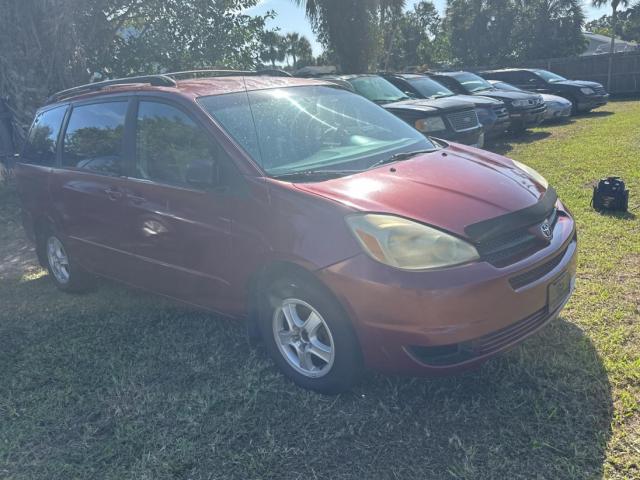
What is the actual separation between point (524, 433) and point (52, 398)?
8.85ft

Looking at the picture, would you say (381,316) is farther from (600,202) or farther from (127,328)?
(600,202)

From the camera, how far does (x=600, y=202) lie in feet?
19.3

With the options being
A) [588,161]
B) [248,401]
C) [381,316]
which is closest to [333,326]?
[381,316]

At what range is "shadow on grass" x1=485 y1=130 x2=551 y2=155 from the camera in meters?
11.0

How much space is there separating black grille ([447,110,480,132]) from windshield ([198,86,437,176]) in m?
4.79

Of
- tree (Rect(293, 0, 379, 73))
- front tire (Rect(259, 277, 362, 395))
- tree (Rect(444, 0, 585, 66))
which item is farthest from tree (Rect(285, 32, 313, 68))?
front tire (Rect(259, 277, 362, 395))

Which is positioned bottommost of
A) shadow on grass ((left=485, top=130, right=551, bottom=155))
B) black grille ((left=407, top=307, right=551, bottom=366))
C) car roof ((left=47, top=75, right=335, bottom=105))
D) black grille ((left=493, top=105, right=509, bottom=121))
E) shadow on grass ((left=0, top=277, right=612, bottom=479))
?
shadow on grass ((left=485, top=130, right=551, bottom=155))

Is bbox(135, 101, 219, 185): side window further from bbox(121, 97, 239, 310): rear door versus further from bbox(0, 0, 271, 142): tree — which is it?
bbox(0, 0, 271, 142): tree

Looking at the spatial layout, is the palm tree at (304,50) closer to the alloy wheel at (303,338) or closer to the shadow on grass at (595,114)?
the shadow on grass at (595,114)

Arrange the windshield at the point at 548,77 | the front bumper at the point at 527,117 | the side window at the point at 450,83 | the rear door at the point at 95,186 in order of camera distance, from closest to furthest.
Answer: the rear door at the point at 95,186, the front bumper at the point at 527,117, the side window at the point at 450,83, the windshield at the point at 548,77

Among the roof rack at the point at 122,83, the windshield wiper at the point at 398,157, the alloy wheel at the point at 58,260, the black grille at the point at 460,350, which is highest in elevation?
the roof rack at the point at 122,83

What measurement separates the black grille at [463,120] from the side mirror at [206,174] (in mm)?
6150

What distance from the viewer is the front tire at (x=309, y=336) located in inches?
113

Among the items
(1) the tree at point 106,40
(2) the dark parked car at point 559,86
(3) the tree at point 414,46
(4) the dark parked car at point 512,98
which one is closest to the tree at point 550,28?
(3) the tree at point 414,46
